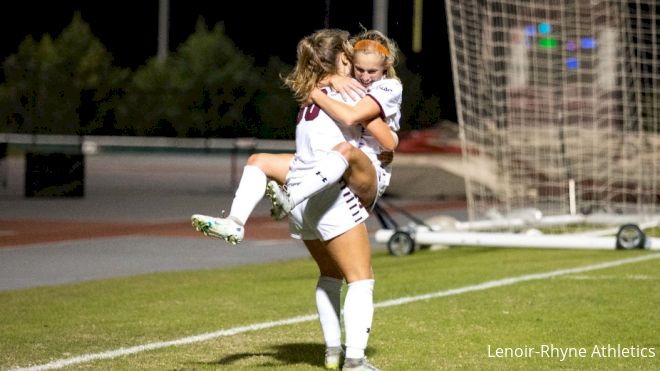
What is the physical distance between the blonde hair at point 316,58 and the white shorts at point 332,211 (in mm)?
517

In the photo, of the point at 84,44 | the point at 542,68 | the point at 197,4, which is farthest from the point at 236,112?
the point at 542,68

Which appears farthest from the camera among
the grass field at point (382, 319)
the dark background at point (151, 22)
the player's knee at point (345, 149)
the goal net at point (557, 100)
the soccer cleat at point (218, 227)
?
the dark background at point (151, 22)

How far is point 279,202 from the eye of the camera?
6.38 meters

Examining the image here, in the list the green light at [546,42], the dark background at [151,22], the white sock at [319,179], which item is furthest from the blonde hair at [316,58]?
the dark background at [151,22]

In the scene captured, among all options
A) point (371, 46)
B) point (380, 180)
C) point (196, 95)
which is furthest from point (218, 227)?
point (196, 95)

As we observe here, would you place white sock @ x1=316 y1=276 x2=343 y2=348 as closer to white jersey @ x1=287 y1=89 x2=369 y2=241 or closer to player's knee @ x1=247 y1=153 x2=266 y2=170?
white jersey @ x1=287 y1=89 x2=369 y2=241

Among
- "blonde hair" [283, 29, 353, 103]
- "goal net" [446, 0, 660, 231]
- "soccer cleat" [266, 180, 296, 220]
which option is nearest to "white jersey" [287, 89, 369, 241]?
"blonde hair" [283, 29, 353, 103]

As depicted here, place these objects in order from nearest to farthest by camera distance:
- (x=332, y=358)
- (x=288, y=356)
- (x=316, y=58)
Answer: (x=316, y=58) → (x=332, y=358) → (x=288, y=356)

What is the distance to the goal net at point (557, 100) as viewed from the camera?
16812mm

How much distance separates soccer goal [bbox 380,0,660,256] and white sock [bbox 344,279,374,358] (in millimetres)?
9290

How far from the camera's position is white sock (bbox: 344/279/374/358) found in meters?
6.72

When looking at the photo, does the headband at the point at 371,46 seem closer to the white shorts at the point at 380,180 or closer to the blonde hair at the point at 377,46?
the blonde hair at the point at 377,46

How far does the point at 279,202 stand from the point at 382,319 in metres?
2.97

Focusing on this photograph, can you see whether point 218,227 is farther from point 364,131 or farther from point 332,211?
point 364,131
